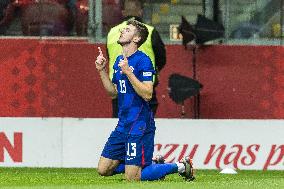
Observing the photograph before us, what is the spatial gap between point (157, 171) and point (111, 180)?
521 mm

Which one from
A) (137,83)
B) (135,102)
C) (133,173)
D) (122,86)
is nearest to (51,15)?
(122,86)

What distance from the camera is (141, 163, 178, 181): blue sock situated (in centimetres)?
1349

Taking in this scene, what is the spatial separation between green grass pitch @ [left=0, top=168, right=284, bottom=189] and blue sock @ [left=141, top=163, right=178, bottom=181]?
154 mm

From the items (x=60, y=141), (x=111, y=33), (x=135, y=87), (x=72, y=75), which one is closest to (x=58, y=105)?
(x=72, y=75)

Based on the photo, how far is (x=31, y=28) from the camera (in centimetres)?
1862

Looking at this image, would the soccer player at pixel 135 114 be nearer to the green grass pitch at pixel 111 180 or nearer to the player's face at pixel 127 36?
the player's face at pixel 127 36

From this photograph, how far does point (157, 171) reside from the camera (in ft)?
44.2

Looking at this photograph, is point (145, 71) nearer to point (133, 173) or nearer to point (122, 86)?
point (122, 86)

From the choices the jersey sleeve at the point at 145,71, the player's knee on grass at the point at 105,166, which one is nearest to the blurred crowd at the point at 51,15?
the player's knee on grass at the point at 105,166

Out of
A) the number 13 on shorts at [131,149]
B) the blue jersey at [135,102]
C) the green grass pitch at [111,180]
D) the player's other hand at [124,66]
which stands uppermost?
the player's other hand at [124,66]

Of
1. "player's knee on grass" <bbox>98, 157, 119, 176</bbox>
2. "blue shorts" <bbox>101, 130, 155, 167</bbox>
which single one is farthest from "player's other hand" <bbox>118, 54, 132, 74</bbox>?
"player's knee on grass" <bbox>98, 157, 119, 176</bbox>

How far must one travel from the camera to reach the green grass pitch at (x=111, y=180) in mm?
12048

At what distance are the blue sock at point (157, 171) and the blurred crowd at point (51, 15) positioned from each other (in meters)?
4.99

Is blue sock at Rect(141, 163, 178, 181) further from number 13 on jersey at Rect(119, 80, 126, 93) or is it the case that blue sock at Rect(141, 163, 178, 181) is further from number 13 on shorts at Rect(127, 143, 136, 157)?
number 13 on jersey at Rect(119, 80, 126, 93)
